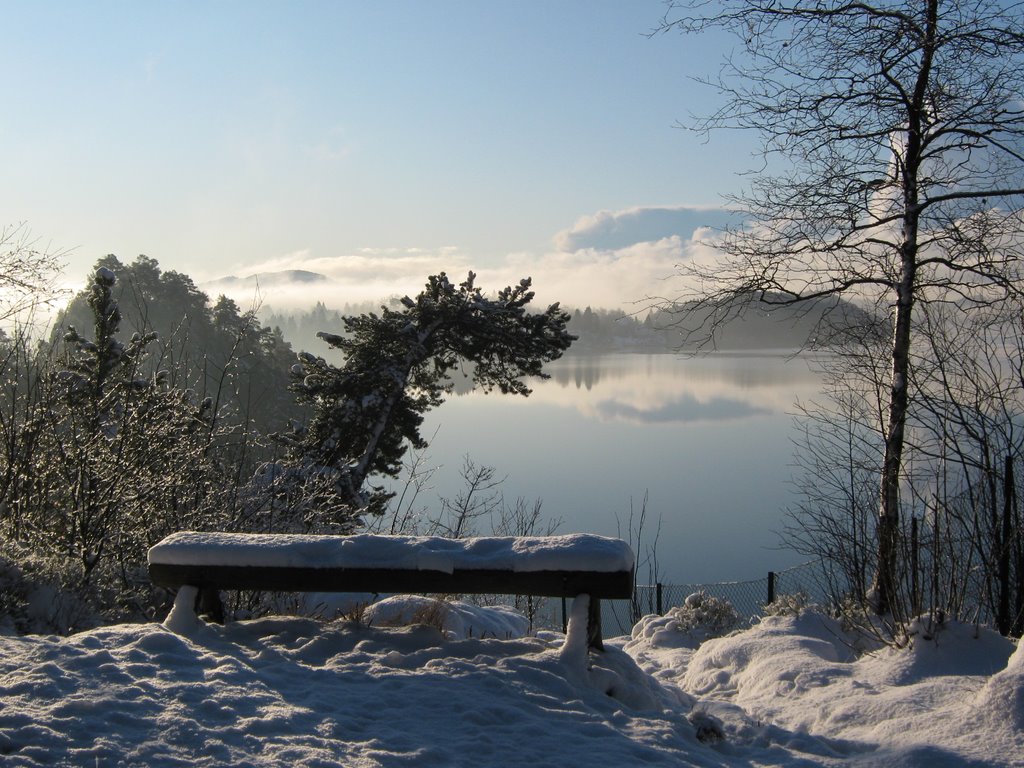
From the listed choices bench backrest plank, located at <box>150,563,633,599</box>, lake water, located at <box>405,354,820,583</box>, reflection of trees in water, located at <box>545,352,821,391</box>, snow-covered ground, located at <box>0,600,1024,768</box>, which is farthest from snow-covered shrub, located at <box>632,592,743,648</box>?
reflection of trees in water, located at <box>545,352,821,391</box>

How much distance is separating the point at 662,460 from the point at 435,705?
61478 millimetres

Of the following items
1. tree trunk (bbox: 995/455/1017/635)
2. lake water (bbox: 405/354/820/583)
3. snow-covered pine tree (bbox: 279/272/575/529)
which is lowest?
lake water (bbox: 405/354/820/583)

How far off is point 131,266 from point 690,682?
3850 cm

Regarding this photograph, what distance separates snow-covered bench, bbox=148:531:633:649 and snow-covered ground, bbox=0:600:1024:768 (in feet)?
1.19

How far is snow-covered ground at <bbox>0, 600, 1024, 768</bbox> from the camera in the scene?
3.76 meters

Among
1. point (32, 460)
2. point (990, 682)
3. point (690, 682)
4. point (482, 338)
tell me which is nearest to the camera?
Answer: point (990, 682)

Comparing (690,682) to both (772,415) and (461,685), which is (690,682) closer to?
(461,685)

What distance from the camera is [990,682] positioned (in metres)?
4.97

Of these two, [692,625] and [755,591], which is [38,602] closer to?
[692,625]

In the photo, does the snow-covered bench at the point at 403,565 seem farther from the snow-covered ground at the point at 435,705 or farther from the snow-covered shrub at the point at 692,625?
the snow-covered shrub at the point at 692,625

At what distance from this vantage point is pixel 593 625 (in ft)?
17.0

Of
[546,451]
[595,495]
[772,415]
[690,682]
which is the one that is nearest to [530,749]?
[690,682]

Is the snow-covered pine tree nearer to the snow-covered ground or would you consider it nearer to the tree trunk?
the tree trunk

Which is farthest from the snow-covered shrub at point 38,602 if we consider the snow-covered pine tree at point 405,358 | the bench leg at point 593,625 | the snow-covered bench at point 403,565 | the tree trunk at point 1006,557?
the snow-covered pine tree at point 405,358
